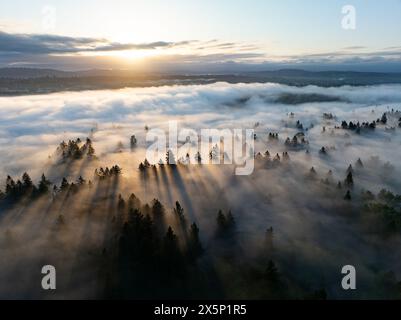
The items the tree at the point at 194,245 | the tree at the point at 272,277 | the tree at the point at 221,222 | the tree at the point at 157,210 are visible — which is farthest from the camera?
the tree at the point at 157,210

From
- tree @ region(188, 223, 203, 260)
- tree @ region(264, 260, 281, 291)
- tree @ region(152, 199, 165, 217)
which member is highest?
tree @ region(152, 199, 165, 217)

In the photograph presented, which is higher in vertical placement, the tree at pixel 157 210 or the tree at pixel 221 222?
the tree at pixel 157 210

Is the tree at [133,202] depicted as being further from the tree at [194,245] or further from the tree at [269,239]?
the tree at [269,239]

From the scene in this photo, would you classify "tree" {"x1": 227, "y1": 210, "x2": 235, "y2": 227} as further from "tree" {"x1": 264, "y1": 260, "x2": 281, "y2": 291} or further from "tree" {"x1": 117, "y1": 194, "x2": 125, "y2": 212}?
"tree" {"x1": 117, "y1": 194, "x2": 125, "y2": 212}

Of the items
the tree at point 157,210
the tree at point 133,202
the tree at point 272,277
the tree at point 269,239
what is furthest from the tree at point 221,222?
the tree at point 272,277

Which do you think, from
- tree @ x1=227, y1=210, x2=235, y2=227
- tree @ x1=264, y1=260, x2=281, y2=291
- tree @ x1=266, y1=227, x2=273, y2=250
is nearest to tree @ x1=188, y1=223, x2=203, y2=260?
tree @ x1=227, y1=210, x2=235, y2=227

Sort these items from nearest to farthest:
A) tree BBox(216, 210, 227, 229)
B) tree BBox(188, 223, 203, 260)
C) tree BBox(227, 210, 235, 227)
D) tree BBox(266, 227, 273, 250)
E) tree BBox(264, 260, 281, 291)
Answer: tree BBox(264, 260, 281, 291), tree BBox(188, 223, 203, 260), tree BBox(266, 227, 273, 250), tree BBox(216, 210, 227, 229), tree BBox(227, 210, 235, 227)

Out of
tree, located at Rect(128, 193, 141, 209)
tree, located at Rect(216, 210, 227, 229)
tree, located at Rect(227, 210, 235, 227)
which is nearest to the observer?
tree, located at Rect(216, 210, 227, 229)

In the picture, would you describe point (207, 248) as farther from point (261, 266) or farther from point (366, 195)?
point (366, 195)

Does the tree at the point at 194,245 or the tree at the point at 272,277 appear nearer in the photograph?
the tree at the point at 272,277

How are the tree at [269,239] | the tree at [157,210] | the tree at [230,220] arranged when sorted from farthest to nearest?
the tree at [157,210]
the tree at [230,220]
the tree at [269,239]
